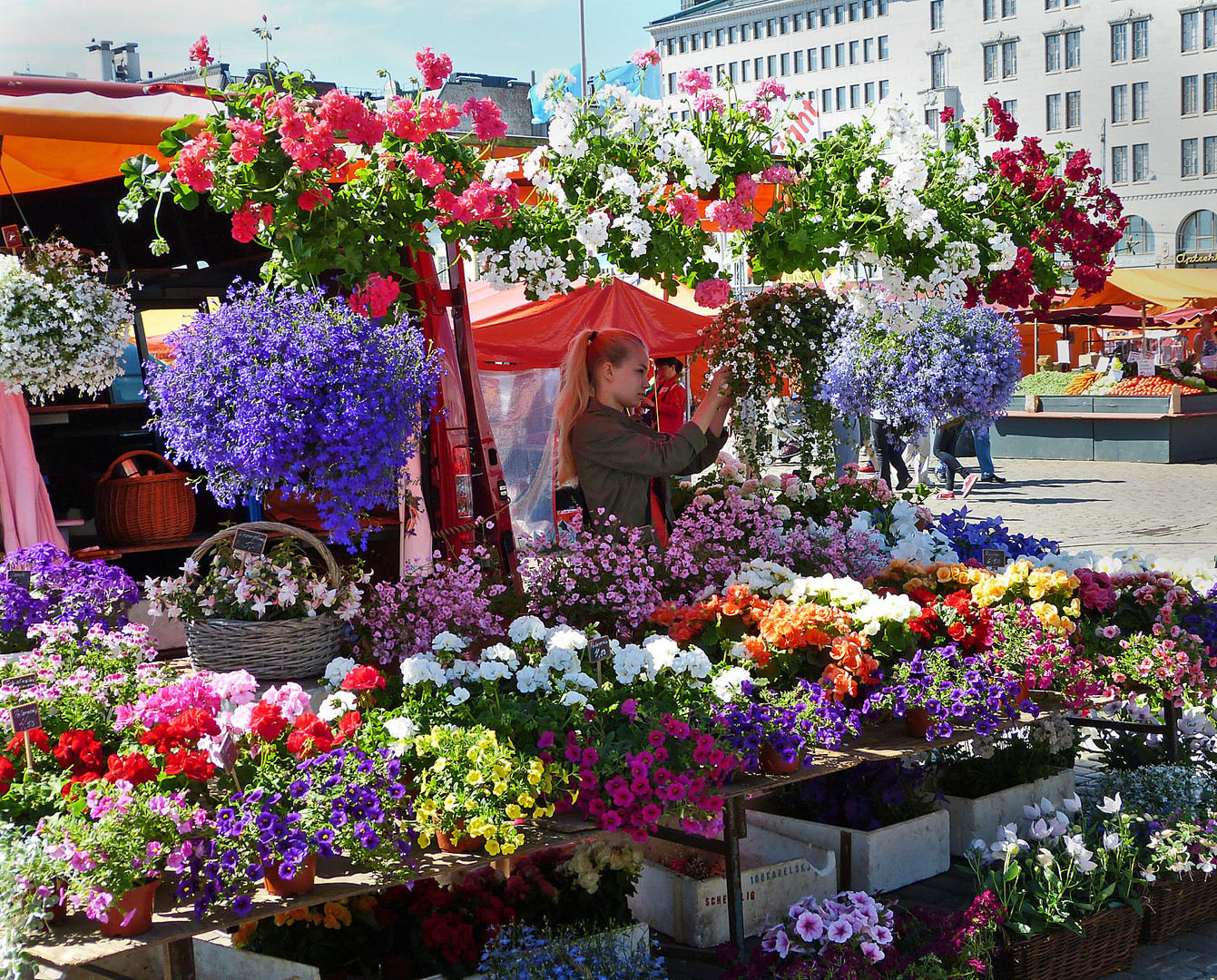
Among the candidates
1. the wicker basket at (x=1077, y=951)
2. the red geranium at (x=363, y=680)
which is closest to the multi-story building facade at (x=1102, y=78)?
the wicker basket at (x=1077, y=951)

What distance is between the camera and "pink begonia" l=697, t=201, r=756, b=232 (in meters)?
3.87

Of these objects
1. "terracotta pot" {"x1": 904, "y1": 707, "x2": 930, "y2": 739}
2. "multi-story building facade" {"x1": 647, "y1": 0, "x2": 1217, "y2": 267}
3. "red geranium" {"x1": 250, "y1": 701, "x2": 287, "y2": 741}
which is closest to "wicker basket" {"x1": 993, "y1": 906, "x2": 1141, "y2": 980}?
"terracotta pot" {"x1": 904, "y1": 707, "x2": 930, "y2": 739}

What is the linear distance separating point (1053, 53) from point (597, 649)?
68.2 meters

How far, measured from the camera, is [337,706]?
3.05 m

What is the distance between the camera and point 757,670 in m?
3.67

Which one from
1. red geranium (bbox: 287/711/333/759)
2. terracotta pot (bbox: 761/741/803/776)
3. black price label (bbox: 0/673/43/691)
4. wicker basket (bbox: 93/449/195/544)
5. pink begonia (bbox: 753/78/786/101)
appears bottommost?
terracotta pot (bbox: 761/741/803/776)

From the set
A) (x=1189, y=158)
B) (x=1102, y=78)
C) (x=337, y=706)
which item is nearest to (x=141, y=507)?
(x=337, y=706)

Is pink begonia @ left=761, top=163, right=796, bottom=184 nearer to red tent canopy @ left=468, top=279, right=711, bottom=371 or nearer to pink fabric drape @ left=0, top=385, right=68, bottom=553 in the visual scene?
pink fabric drape @ left=0, top=385, right=68, bottom=553

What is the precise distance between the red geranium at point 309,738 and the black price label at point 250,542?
0.81 m

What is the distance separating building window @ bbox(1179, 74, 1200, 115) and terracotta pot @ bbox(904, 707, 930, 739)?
63563 mm

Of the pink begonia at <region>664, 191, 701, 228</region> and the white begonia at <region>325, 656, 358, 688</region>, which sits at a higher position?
the pink begonia at <region>664, 191, 701, 228</region>

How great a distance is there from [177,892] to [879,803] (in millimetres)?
2519

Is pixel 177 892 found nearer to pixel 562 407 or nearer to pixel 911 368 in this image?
pixel 562 407

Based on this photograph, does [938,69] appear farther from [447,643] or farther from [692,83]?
[447,643]
